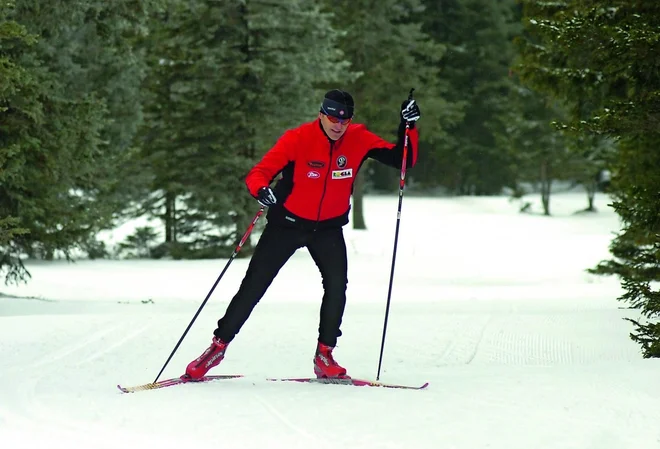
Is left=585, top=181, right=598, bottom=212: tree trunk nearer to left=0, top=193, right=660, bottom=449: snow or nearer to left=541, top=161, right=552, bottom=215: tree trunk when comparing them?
left=541, top=161, right=552, bottom=215: tree trunk

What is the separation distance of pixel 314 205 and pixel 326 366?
1237 mm

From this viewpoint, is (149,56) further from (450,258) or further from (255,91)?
(450,258)

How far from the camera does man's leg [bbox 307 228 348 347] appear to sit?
6512 mm

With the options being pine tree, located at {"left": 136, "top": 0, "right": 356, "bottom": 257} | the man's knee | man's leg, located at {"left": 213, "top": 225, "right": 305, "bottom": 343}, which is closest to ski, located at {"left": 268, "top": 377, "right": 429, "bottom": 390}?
man's leg, located at {"left": 213, "top": 225, "right": 305, "bottom": 343}

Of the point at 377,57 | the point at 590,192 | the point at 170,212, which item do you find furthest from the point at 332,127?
the point at 590,192

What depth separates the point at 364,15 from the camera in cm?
3058

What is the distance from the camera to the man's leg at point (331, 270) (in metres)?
6.51

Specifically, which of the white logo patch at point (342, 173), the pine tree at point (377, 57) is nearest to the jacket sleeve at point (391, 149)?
the white logo patch at point (342, 173)

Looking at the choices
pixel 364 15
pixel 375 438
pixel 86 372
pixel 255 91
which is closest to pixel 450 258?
pixel 255 91

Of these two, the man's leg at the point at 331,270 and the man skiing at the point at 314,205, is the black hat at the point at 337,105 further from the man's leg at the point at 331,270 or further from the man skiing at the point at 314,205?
the man's leg at the point at 331,270

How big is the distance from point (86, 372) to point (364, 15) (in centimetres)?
2527

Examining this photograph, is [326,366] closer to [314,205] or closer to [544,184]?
[314,205]

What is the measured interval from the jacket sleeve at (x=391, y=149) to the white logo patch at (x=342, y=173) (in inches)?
12.0

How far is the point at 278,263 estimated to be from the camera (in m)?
6.54
